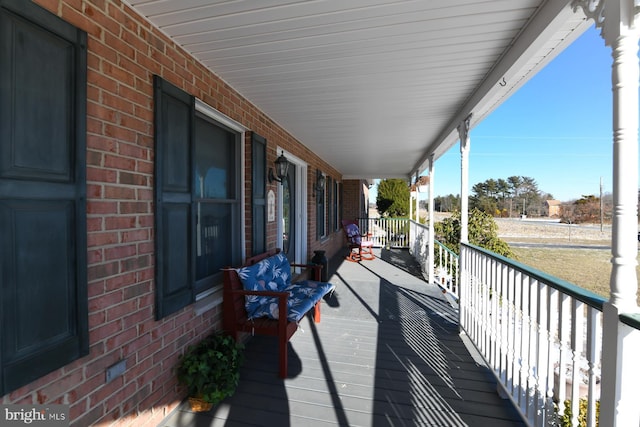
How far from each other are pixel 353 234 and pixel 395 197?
8869 mm

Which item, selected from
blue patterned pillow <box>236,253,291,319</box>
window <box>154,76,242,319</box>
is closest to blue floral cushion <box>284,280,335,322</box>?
blue patterned pillow <box>236,253,291,319</box>

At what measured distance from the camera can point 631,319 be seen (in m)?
1.09

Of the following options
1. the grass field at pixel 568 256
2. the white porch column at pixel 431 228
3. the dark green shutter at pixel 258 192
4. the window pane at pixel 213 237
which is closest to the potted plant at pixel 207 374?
the window pane at pixel 213 237

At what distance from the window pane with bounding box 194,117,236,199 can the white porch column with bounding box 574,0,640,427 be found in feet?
7.97

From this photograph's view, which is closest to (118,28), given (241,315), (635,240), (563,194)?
(241,315)

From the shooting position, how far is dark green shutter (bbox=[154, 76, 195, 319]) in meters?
1.83

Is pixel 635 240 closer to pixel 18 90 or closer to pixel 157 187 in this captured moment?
pixel 157 187

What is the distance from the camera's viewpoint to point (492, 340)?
242 cm

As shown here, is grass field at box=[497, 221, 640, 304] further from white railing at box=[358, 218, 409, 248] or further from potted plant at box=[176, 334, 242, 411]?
white railing at box=[358, 218, 409, 248]

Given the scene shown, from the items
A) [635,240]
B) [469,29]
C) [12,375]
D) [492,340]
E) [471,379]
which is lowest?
[471,379]

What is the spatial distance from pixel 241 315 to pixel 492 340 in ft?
6.87

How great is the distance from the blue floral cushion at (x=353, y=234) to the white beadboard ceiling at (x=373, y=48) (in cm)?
490

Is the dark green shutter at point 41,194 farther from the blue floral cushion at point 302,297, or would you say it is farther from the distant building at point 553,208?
the distant building at point 553,208

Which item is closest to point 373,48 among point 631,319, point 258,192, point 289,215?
point 258,192
